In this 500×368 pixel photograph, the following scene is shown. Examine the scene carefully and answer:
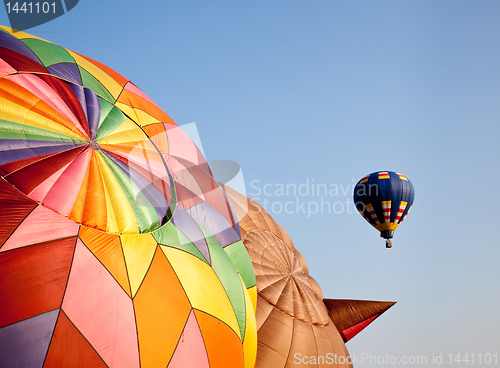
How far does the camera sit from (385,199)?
66.0ft

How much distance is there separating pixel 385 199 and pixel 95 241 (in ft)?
57.5

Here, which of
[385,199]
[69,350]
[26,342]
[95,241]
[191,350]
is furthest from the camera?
[385,199]

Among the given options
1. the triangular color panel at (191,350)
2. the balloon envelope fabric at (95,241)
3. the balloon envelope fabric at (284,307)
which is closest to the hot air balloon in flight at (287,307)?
the balloon envelope fabric at (284,307)

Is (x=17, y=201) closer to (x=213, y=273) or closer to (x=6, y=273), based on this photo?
(x=6, y=273)

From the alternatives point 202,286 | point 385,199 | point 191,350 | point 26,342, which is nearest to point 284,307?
point 202,286

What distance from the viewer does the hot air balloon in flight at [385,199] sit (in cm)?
2003

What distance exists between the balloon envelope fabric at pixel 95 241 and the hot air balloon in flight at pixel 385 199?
49.3 ft

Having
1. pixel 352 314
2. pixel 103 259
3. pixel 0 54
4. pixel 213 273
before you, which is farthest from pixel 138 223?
pixel 352 314

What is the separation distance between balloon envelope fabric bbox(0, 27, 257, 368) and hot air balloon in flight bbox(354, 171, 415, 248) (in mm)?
15025

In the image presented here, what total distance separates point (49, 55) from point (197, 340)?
13.5 ft

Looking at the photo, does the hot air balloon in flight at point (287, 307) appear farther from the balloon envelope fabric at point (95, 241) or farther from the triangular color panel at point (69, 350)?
the triangular color panel at point (69, 350)

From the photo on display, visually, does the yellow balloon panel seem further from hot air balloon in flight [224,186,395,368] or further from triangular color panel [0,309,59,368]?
hot air balloon in flight [224,186,395,368]

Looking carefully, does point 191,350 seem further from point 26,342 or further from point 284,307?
point 284,307

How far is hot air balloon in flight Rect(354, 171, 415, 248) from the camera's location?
20.0 metres
